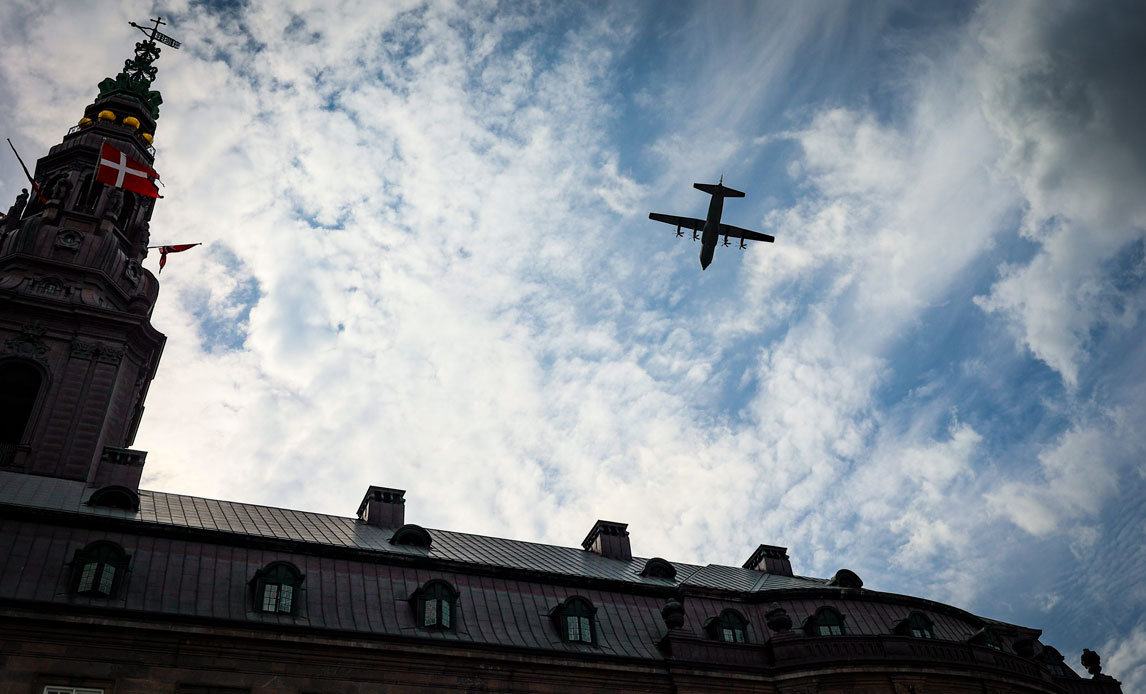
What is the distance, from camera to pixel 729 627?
40.8 m

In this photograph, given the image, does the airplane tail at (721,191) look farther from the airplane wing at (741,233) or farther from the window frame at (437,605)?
the window frame at (437,605)

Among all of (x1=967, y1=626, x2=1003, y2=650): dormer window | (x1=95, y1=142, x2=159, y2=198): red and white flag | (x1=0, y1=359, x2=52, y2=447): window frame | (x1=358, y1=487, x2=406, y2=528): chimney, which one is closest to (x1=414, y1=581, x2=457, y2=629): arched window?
(x1=358, y1=487, x2=406, y2=528): chimney

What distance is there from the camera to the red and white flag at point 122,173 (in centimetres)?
5416

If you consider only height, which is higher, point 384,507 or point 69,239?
point 69,239

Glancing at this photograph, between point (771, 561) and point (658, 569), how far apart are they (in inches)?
358

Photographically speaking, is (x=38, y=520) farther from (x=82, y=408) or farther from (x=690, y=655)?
(x=690, y=655)

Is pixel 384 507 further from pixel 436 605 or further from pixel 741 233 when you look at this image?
pixel 741 233

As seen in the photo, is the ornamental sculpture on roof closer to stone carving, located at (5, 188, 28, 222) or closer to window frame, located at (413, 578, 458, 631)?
stone carving, located at (5, 188, 28, 222)

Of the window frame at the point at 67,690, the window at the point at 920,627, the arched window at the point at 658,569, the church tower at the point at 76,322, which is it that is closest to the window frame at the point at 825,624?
the window at the point at 920,627

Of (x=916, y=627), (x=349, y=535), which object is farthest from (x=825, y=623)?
(x=349, y=535)

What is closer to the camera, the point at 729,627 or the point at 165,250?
the point at 729,627

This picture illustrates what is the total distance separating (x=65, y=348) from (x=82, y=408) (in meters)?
3.82

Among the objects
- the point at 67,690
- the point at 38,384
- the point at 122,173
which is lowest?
the point at 67,690

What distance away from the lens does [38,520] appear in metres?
33.0
